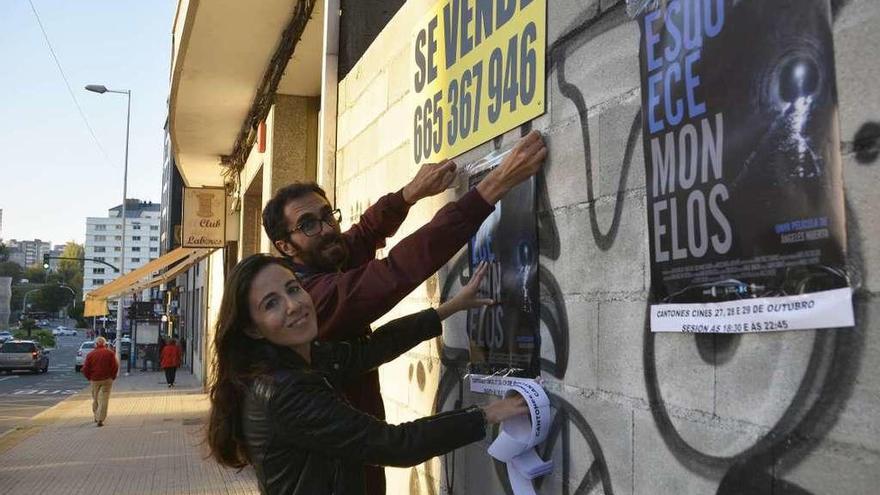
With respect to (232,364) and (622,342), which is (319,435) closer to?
(232,364)

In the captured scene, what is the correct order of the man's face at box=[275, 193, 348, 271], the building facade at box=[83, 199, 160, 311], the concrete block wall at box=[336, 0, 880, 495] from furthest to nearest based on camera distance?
the building facade at box=[83, 199, 160, 311]
the man's face at box=[275, 193, 348, 271]
the concrete block wall at box=[336, 0, 880, 495]

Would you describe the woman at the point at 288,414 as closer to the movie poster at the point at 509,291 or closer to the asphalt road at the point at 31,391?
the movie poster at the point at 509,291

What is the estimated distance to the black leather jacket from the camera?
227 cm

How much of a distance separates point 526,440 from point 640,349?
664mm

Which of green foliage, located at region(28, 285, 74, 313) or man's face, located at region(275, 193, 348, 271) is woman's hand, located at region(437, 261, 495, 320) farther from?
green foliage, located at region(28, 285, 74, 313)

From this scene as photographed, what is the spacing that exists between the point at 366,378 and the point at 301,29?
6094mm

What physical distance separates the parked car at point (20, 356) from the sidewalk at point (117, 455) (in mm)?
15457

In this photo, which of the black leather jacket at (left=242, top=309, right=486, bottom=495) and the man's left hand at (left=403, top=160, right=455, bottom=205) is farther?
the man's left hand at (left=403, top=160, right=455, bottom=205)

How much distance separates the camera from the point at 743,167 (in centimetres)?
176

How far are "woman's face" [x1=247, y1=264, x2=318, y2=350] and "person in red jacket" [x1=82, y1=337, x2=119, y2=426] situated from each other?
1300cm

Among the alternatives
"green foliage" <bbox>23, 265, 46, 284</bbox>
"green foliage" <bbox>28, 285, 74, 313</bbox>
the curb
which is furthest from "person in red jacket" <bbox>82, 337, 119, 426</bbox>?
"green foliage" <bbox>23, 265, 46, 284</bbox>

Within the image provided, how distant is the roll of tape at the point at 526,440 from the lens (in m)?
2.58

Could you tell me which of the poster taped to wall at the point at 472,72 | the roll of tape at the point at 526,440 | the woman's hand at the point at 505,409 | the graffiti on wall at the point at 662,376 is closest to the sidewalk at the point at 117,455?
the poster taped to wall at the point at 472,72

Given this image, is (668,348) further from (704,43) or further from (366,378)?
(366,378)
